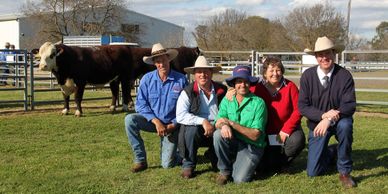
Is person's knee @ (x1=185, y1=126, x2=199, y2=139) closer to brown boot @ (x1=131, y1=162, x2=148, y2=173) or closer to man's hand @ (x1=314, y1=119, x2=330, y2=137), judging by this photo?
brown boot @ (x1=131, y1=162, x2=148, y2=173)

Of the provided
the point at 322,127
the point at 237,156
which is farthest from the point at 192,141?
the point at 322,127

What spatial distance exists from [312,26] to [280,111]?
4041 centimetres

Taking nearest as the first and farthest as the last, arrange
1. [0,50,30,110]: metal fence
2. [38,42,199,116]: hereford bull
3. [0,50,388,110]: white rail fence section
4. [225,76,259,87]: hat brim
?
[225,76,259,87]: hat brim → [38,42,199,116]: hereford bull → [0,50,30,110]: metal fence → [0,50,388,110]: white rail fence section

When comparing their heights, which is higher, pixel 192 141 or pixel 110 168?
pixel 192 141

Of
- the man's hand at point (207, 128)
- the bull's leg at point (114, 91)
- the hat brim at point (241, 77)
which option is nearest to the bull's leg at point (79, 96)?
the bull's leg at point (114, 91)

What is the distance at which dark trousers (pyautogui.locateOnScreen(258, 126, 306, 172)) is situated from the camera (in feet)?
17.1

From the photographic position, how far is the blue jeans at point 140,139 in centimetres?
562

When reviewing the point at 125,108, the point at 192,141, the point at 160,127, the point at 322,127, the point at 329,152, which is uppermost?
the point at 322,127

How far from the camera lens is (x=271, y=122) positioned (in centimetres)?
534

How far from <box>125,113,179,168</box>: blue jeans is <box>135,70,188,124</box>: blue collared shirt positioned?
104mm

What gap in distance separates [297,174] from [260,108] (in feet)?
3.16

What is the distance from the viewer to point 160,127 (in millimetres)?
5426

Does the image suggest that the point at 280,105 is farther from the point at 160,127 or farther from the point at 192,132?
the point at 160,127

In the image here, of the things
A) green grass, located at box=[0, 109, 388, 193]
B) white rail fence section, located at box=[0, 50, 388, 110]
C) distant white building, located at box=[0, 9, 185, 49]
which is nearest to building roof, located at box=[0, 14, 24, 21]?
distant white building, located at box=[0, 9, 185, 49]
